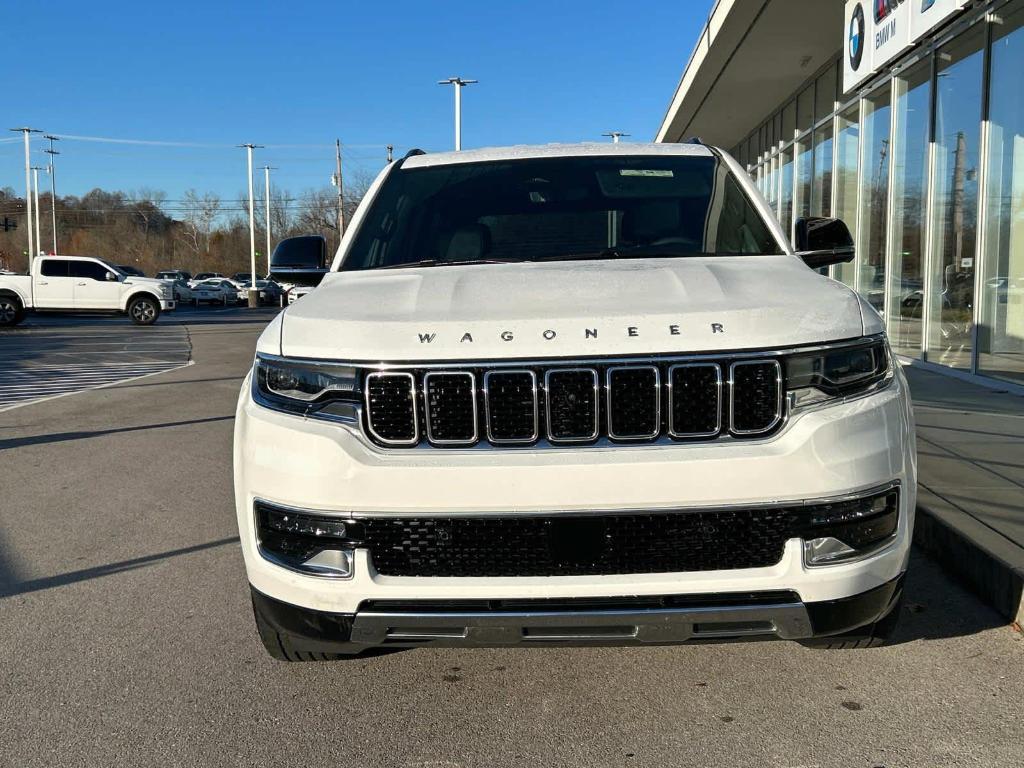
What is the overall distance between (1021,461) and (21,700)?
5719mm

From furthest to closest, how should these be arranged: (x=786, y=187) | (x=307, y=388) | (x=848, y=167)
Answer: (x=786, y=187) < (x=848, y=167) < (x=307, y=388)

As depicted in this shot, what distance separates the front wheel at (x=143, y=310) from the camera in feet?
106

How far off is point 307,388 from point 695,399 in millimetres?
1146

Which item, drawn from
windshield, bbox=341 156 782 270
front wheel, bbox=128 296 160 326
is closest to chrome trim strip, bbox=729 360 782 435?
windshield, bbox=341 156 782 270

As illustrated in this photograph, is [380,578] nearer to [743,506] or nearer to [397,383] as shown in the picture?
[397,383]

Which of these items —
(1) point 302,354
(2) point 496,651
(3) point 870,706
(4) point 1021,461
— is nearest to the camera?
(1) point 302,354

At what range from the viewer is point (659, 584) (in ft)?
8.83

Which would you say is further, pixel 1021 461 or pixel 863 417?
pixel 1021 461

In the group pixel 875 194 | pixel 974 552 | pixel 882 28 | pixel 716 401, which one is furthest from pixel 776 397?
pixel 875 194

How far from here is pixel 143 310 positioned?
3238cm

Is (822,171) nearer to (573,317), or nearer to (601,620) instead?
(573,317)

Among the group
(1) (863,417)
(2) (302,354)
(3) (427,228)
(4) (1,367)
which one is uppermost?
(3) (427,228)

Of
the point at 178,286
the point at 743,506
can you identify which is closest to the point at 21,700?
the point at 743,506

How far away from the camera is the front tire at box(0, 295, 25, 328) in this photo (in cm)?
3062
